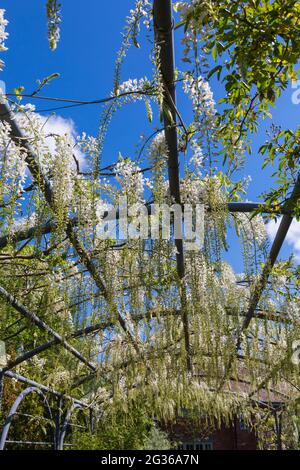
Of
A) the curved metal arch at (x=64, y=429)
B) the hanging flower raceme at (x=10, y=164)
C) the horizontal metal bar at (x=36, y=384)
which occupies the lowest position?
the curved metal arch at (x=64, y=429)

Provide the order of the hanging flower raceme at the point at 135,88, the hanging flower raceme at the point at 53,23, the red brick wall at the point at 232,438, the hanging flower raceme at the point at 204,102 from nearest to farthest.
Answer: the hanging flower raceme at the point at 53,23 → the hanging flower raceme at the point at 135,88 → the hanging flower raceme at the point at 204,102 → the red brick wall at the point at 232,438

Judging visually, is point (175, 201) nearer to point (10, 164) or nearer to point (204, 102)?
point (204, 102)

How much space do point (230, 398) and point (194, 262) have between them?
466 centimetres

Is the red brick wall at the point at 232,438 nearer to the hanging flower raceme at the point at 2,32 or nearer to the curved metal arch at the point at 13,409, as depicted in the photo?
the curved metal arch at the point at 13,409

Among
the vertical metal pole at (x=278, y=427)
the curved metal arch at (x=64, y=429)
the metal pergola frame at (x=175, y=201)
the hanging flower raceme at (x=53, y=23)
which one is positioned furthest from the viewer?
the vertical metal pole at (x=278, y=427)

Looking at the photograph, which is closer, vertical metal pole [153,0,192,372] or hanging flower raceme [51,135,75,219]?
vertical metal pole [153,0,192,372]

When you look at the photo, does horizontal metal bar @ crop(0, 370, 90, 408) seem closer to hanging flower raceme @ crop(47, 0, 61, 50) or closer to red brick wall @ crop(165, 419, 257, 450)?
hanging flower raceme @ crop(47, 0, 61, 50)

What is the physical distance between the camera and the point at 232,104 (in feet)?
8.49

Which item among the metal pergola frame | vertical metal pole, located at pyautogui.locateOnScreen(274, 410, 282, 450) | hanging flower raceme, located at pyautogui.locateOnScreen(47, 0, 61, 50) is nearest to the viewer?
hanging flower raceme, located at pyautogui.locateOnScreen(47, 0, 61, 50)

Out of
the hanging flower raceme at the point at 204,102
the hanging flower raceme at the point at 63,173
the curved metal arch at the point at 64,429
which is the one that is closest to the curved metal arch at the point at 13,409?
the curved metal arch at the point at 64,429

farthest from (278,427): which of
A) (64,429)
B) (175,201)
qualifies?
(175,201)

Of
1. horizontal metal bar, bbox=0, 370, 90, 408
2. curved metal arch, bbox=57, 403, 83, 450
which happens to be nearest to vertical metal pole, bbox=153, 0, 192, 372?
horizontal metal bar, bbox=0, 370, 90, 408

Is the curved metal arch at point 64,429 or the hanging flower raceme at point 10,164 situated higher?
the hanging flower raceme at point 10,164

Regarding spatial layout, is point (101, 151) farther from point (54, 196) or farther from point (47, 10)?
point (47, 10)
